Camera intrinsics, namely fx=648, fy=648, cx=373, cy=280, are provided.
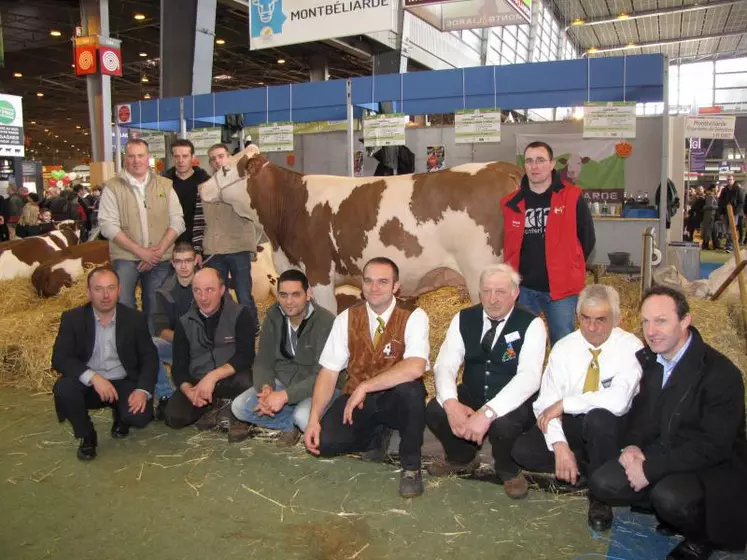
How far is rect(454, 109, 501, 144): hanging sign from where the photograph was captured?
6496 mm

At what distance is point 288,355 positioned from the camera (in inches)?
160

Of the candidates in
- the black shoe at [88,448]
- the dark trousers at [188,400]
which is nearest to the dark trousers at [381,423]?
the dark trousers at [188,400]

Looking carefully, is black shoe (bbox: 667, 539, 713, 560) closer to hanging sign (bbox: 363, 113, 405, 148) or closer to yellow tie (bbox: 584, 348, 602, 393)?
yellow tie (bbox: 584, 348, 602, 393)

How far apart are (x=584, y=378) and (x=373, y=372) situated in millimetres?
1158

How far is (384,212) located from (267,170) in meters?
1.29

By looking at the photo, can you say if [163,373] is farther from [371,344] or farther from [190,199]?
[371,344]

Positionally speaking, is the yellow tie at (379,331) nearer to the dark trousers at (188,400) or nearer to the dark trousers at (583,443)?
the dark trousers at (583,443)

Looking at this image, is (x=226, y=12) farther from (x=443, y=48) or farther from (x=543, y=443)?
(x=543, y=443)

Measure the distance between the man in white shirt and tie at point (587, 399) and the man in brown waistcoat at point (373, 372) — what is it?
0.63m

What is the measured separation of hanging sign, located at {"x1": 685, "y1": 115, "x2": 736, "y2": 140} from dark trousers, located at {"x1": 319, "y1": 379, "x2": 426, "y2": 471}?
13595 millimetres

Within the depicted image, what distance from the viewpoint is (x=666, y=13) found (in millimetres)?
26375

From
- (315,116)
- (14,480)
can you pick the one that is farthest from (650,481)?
(315,116)

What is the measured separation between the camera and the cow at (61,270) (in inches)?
302

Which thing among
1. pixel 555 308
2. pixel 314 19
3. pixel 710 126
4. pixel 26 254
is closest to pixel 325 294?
pixel 555 308
